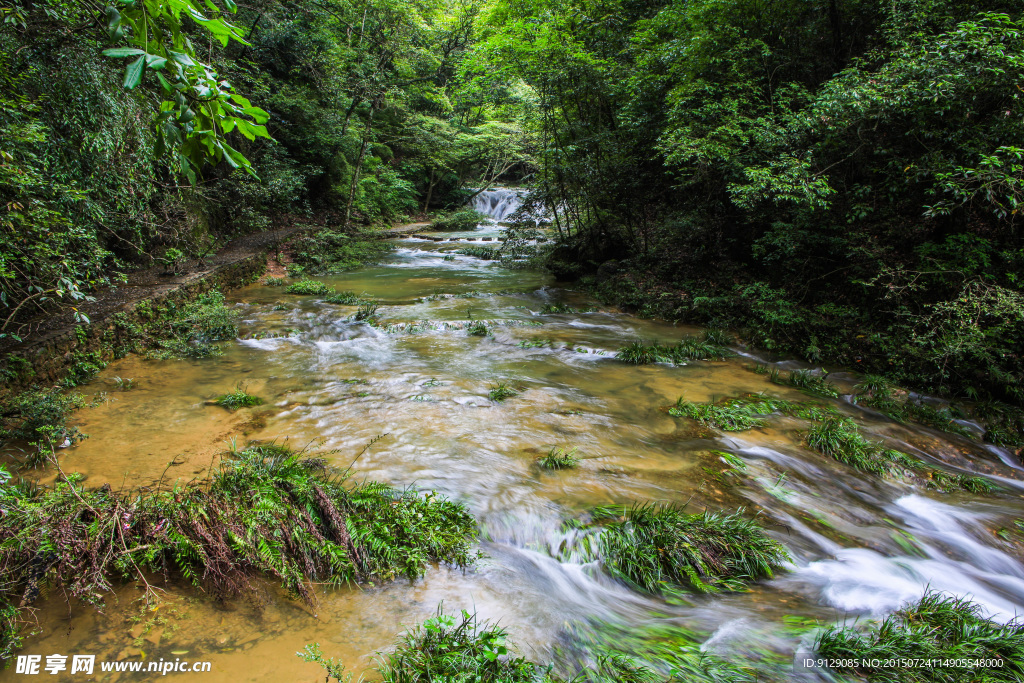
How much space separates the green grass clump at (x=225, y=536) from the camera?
263 centimetres

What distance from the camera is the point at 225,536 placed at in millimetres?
2900

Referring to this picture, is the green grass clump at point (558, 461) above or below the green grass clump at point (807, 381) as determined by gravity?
below

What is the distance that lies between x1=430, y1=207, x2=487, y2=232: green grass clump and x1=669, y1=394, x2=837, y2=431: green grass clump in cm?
2197

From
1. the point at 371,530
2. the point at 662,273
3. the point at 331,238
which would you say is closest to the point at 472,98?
the point at 331,238

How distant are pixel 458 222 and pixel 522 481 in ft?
80.2

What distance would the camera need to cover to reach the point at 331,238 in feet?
56.1

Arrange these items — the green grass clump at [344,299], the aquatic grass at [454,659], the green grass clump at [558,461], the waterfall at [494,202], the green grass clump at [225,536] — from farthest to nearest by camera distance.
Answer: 1. the waterfall at [494,202]
2. the green grass clump at [344,299]
3. the green grass clump at [558,461]
4. the green grass clump at [225,536]
5. the aquatic grass at [454,659]

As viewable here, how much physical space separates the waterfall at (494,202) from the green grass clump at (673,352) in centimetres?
2395

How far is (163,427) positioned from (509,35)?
1105 centimetres

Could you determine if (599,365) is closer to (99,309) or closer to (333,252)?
(99,309)

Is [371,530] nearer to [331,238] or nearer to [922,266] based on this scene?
[922,266]

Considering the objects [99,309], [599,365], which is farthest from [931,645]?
[99,309]

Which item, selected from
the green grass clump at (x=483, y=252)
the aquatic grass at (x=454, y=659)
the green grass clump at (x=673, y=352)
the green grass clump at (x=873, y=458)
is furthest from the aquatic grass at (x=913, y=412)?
the green grass clump at (x=483, y=252)

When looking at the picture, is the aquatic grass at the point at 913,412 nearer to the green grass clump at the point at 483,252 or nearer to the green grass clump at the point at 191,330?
the green grass clump at the point at 191,330
